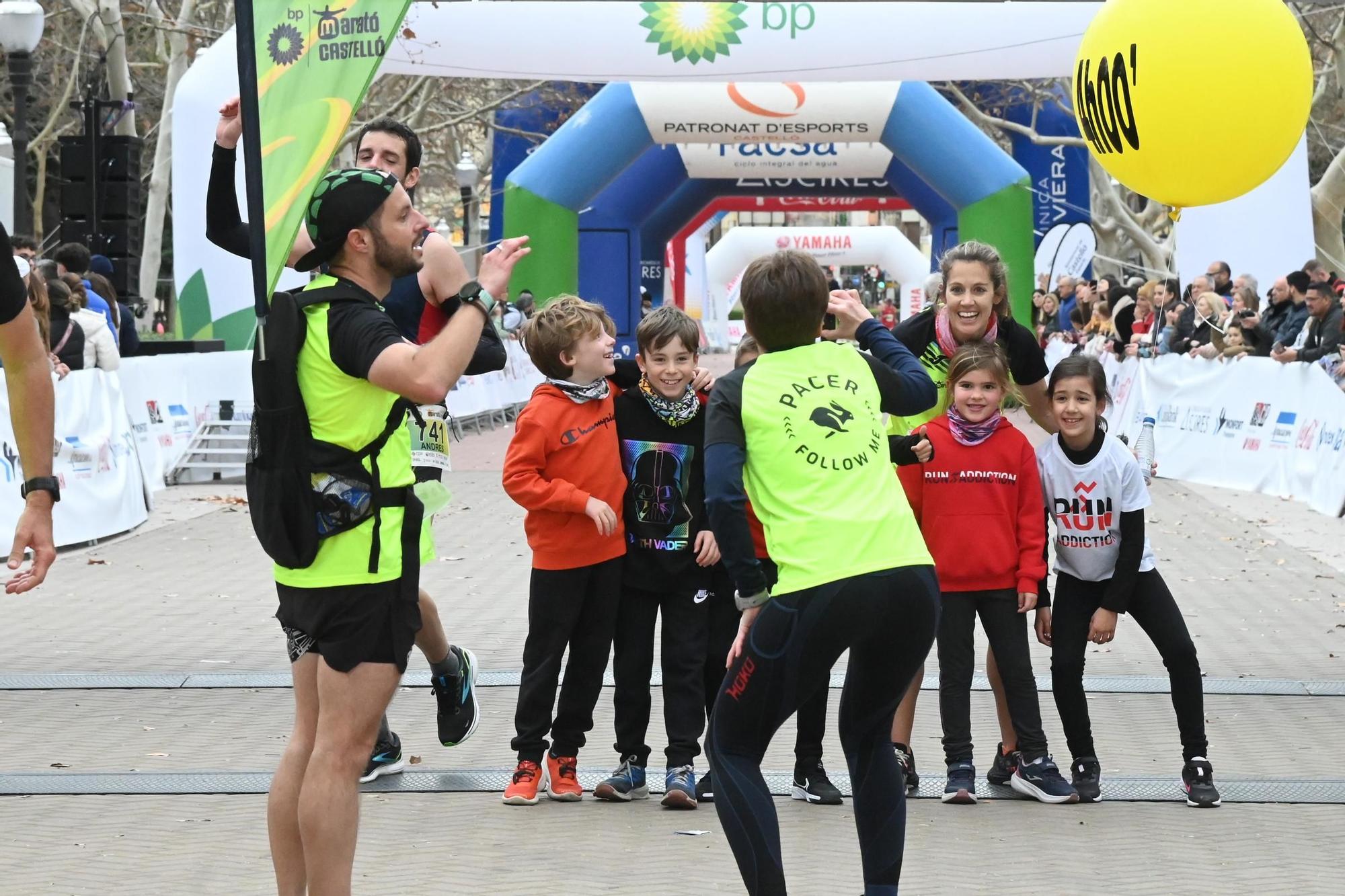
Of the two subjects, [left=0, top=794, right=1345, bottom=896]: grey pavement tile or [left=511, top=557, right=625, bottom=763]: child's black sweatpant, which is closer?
[left=0, top=794, right=1345, bottom=896]: grey pavement tile

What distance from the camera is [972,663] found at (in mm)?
5484

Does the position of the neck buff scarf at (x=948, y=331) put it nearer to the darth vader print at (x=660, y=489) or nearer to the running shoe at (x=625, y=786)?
the darth vader print at (x=660, y=489)

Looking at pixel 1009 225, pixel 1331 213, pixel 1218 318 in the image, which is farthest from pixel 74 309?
pixel 1331 213

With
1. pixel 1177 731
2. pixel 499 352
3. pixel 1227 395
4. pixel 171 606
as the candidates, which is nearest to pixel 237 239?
pixel 499 352

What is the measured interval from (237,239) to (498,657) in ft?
10.5

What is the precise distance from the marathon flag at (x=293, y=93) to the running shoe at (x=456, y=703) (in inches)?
56.6

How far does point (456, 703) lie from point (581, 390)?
1025 millimetres

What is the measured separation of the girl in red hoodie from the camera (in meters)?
5.37

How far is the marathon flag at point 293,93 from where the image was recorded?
14.2 feet

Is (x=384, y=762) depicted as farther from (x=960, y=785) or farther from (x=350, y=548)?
(x=350, y=548)

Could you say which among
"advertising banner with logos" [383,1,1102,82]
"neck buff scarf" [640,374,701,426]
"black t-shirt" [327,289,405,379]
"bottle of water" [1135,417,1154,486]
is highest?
"advertising banner with logos" [383,1,1102,82]

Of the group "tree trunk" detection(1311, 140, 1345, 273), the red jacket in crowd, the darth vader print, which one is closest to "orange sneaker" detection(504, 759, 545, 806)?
the darth vader print

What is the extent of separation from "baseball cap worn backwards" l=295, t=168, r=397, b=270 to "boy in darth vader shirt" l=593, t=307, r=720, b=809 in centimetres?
170

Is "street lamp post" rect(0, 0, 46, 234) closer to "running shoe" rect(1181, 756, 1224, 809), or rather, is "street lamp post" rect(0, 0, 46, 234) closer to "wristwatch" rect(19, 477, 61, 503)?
"wristwatch" rect(19, 477, 61, 503)
